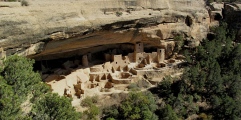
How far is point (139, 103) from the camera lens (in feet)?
50.8

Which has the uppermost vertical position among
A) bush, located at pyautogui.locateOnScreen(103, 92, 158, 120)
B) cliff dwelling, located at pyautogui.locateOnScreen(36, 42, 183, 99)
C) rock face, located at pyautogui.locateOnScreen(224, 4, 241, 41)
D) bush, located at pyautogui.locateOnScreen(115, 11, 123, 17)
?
bush, located at pyautogui.locateOnScreen(115, 11, 123, 17)

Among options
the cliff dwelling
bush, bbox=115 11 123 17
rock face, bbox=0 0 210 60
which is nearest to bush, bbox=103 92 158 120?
the cliff dwelling

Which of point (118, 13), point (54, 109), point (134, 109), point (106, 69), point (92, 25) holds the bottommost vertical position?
point (134, 109)

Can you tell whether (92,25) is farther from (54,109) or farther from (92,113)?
(54,109)

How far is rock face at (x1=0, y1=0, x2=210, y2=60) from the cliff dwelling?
634mm

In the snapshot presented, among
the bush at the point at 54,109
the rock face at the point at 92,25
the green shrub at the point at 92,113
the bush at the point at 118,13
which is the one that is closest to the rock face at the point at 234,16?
the rock face at the point at 92,25

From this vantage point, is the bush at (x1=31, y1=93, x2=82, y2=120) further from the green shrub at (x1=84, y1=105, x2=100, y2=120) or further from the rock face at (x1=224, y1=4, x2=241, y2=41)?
the rock face at (x1=224, y1=4, x2=241, y2=41)

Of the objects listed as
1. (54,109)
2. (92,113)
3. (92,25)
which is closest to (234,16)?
(92,25)

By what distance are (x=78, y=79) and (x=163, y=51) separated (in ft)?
21.2

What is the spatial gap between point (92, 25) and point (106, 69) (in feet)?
13.5

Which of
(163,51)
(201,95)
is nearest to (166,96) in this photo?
(201,95)

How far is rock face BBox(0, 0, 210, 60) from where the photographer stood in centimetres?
1292

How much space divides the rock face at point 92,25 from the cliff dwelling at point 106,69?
63 cm

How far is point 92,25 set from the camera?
50.0ft
